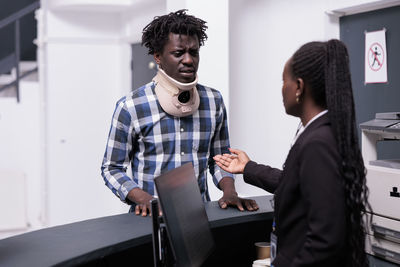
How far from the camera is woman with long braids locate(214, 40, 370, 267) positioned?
0.93 m

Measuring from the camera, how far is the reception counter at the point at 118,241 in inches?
43.2

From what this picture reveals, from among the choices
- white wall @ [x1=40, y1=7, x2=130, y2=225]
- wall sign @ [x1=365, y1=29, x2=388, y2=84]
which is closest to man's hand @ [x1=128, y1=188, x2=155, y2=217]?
wall sign @ [x1=365, y1=29, x2=388, y2=84]

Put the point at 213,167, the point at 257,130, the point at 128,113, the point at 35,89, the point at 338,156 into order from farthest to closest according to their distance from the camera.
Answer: the point at 35,89, the point at 257,130, the point at 213,167, the point at 128,113, the point at 338,156

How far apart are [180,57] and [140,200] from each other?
1.61 ft

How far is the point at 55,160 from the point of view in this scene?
4.85 meters

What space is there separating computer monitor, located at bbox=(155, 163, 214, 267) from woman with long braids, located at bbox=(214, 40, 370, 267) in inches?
7.7

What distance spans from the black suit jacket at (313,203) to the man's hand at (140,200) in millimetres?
513

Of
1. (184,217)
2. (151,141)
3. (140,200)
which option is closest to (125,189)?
(140,200)

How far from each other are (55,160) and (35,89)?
39.7 inches

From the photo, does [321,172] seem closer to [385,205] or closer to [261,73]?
[385,205]

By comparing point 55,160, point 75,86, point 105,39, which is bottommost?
point 55,160

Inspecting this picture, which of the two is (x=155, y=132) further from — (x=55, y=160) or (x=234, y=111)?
(x=55, y=160)

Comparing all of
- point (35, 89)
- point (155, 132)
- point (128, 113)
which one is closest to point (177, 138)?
point (155, 132)

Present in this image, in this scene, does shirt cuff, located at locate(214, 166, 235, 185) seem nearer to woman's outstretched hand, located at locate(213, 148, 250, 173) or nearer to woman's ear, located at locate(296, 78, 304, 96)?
woman's outstretched hand, located at locate(213, 148, 250, 173)
